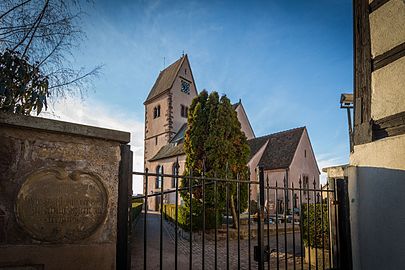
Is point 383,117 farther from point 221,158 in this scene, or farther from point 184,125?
point 184,125

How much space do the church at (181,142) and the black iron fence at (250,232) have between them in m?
7.89

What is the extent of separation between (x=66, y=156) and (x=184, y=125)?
28.0 meters

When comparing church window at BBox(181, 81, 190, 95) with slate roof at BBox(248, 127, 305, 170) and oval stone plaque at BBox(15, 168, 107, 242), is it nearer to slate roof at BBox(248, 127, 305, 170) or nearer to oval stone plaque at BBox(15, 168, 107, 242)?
slate roof at BBox(248, 127, 305, 170)

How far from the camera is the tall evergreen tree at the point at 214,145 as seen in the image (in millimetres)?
11828

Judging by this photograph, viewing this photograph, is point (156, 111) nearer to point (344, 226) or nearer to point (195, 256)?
point (195, 256)

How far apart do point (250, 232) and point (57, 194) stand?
2.86 m

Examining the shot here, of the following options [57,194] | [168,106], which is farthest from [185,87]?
[57,194]

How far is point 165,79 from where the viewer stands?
32688 mm

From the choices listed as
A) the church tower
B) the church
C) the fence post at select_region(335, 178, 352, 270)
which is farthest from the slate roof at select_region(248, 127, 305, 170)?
the fence post at select_region(335, 178, 352, 270)

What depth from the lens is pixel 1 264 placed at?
183cm

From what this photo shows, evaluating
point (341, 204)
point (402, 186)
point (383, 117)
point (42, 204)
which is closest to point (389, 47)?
point (383, 117)

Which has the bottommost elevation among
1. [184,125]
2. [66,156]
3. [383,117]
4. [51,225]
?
[51,225]

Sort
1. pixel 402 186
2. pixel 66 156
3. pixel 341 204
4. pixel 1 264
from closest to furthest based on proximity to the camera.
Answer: pixel 1 264
pixel 66 156
pixel 402 186
pixel 341 204

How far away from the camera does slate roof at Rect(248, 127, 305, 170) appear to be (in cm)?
2132
